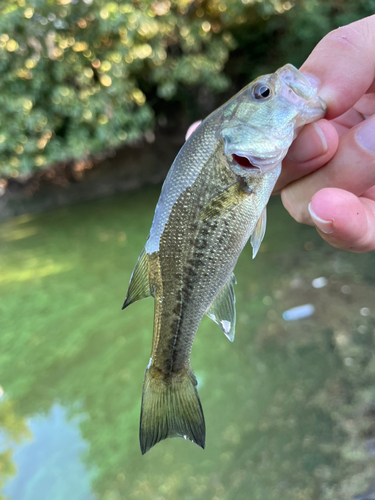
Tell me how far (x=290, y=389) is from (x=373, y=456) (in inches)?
32.0

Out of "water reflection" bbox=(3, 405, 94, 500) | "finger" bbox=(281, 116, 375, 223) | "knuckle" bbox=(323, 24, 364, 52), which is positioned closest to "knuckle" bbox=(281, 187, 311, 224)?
"finger" bbox=(281, 116, 375, 223)

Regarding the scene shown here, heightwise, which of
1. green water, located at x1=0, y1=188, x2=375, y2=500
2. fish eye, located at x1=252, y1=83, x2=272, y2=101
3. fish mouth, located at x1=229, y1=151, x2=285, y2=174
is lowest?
green water, located at x1=0, y1=188, x2=375, y2=500

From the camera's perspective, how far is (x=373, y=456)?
2.58 meters

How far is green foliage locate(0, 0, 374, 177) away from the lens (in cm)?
747

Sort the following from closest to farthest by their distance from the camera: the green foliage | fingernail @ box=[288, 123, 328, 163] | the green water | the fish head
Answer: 1. the fish head
2. fingernail @ box=[288, 123, 328, 163]
3. the green water
4. the green foliage

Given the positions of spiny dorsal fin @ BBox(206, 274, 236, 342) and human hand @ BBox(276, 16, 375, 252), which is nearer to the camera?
human hand @ BBox(276, 16, 375, 252)

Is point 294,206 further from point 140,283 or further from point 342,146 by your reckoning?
point 140,283

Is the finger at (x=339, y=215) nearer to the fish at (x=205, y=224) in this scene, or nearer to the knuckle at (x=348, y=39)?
the fish at (x=205, y=224)

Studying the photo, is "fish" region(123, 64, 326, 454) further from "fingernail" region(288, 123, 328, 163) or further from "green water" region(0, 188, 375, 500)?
"green water" region(0, 188, 375, 500)

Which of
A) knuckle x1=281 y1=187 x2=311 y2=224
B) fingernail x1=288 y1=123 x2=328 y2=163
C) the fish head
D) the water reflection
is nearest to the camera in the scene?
the fish head

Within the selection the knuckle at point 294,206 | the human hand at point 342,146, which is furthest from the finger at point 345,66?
the knuckle at point 294,206

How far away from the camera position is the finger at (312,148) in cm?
144

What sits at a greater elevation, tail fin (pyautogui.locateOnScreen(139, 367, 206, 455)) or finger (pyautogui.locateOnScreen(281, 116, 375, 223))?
finger (pyautogui.locateOnScreen(281, 116, 375, 223))

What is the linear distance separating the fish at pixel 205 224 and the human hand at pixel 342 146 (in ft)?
0.34
